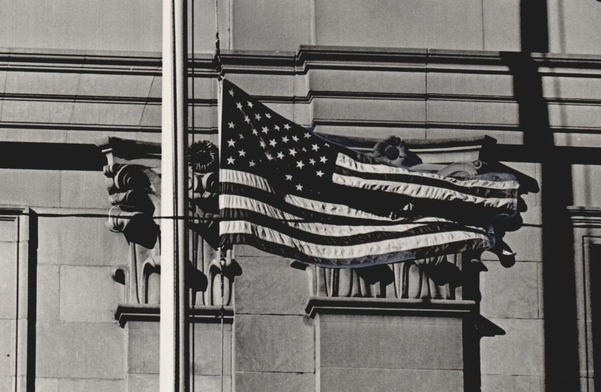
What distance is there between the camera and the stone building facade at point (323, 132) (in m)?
24.8

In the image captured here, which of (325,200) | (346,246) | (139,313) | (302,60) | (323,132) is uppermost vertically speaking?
(302,60)

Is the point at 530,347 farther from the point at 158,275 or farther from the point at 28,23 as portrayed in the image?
the point at 28,23

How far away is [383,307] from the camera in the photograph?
2484 cm

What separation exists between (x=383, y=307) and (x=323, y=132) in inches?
89.2

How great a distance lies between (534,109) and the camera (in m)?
26.0

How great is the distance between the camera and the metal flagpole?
21422 mm

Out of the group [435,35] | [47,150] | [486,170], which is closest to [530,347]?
[486,170]

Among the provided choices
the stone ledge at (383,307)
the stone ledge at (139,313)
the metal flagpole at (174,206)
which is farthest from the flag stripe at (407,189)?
the metal flagpole at (174,206)

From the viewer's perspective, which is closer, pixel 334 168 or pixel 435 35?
pixel 334 168

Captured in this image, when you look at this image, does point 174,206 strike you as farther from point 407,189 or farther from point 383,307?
point 383,307

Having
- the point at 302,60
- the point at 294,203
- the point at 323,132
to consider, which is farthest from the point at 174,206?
the point at 302,60

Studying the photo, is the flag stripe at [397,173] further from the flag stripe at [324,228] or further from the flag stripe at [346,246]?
the flag stripe at [346,246]

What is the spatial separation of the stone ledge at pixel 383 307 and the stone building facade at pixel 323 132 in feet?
0.08

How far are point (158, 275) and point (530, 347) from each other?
4416mm
